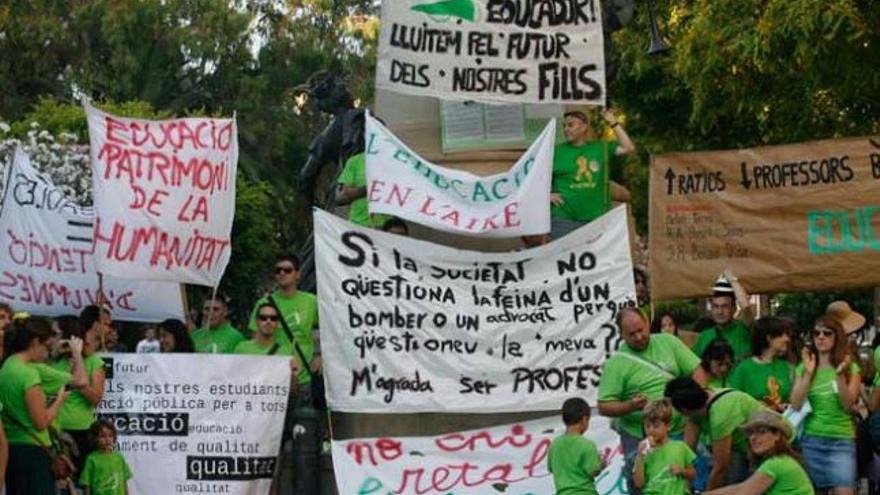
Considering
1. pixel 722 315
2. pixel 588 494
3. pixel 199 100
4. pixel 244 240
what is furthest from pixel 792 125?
pixel 199 100

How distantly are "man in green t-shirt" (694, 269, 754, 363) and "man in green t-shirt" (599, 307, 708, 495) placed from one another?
1003mm

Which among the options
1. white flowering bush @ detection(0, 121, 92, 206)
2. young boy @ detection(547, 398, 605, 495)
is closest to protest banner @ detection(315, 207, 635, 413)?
young boy @ detection(547, 398, 605, 495)

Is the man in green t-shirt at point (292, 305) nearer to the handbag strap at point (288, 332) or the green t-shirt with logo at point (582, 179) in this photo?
the handbag strap at point (288, 332)

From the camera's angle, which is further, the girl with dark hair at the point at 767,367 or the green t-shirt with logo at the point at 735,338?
the green t-shirt with logo at the point at 735,338

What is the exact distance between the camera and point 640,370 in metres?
11.9

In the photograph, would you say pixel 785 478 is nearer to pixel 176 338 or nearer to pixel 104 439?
pixel 104 439

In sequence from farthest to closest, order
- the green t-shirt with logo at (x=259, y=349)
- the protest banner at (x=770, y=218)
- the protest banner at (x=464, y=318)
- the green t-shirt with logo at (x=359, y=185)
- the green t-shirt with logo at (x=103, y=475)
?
the green t-shirt with logo at (x=359, y=185)
the protest banner at (x=770, y=218)
the green t-shirt with logo at (x=259, y=349)
the protest banner at (x=464, y=318)
the green t-shirt with logo at (x=103, y=475)

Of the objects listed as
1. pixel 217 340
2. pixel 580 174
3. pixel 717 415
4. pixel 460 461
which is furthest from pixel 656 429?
pixel 217 340

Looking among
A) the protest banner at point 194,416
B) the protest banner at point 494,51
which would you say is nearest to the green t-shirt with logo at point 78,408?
the protest banner at point 194,416

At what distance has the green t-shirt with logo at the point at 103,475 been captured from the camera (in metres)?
12.7

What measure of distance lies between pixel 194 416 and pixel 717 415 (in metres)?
3.90

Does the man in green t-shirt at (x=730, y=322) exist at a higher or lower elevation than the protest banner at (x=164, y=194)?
lower

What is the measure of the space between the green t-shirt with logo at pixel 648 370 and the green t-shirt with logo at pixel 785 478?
5.79ft

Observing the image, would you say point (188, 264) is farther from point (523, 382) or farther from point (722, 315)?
point (722, 315)
